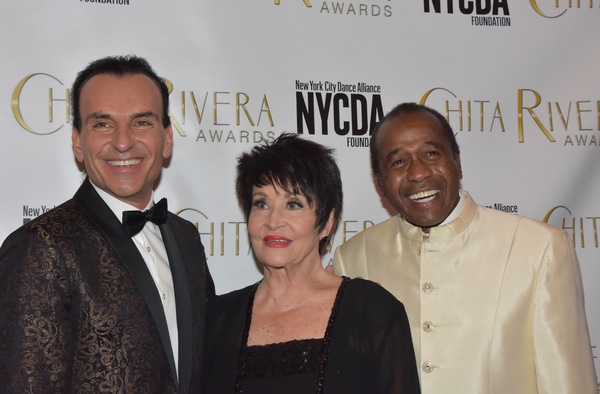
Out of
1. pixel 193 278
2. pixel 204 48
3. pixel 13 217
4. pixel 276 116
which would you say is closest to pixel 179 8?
pixel 204 48

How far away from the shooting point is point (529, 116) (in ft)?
11.5

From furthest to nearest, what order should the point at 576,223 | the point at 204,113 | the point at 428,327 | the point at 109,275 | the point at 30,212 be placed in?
the point at 576,223 < the point at 204,113 < the point at 30,212 < the point at 428,327 < the point at 109,275

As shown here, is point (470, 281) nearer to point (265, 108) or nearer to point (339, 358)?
point (339, 358)

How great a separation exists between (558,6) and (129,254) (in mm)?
2514

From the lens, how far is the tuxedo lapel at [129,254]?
7.00 feet

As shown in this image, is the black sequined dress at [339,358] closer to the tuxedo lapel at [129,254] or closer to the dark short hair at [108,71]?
the tuxedo lapel at [129,254]

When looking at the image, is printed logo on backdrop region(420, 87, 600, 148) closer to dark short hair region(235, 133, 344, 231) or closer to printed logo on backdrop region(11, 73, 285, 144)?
printed logo on backdrop region(11, 73, 285, 144)

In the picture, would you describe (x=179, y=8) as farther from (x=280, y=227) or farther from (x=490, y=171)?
(x=490, y=171)

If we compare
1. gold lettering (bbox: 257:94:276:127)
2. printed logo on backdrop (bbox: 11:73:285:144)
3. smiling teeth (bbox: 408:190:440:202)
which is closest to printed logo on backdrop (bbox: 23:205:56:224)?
printed logo on backdrop (bbox: 11:73:285:144)

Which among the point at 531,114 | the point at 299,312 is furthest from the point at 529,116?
the point at 299,312

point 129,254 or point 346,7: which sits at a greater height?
point 346,7

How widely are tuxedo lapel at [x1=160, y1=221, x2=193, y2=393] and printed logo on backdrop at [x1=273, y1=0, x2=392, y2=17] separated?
1.35 metres

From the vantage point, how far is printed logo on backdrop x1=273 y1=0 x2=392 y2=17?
3322 millimetres

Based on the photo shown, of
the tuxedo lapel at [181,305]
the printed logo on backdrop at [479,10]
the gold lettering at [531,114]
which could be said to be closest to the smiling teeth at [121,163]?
the tuxedo lapel at [181,305]
